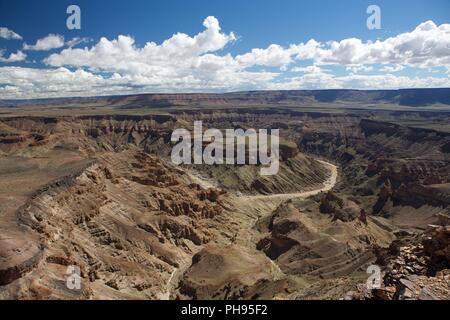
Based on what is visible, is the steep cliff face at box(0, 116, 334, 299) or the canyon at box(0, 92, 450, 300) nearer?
the canyon at box(0, 92, 450, 300)

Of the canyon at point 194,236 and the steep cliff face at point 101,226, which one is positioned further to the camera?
the steep cliff face at point 101,226

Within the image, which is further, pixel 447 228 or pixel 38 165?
pixel 38 165

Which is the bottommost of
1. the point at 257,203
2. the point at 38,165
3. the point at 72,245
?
the point at 257,203

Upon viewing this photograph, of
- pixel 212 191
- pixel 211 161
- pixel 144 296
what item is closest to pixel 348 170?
pixel 211 161

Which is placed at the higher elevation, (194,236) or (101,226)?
(101,226)

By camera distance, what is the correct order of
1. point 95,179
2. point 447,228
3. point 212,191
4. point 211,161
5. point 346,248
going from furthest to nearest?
point 211,161
point 212,191
point 95,179
point 346,248
point 447,228

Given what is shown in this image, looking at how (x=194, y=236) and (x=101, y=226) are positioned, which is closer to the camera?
(x=101, y=226)
